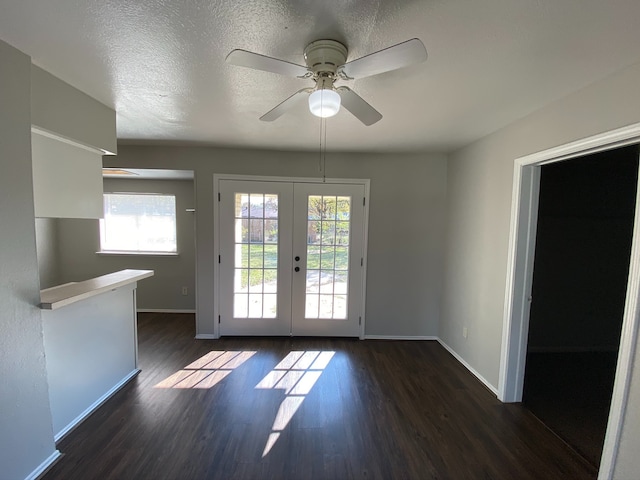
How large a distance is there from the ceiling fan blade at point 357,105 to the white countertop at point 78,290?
6.70ft

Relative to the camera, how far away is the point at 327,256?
3494 mm

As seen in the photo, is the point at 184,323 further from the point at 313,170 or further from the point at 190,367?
the point at 313,170

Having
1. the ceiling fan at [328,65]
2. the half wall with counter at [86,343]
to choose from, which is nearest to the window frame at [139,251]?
the half wall with counter at [86,343]

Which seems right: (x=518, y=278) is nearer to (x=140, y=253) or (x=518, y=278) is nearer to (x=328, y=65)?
(x=328, y=65)

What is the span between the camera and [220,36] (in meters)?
1.30

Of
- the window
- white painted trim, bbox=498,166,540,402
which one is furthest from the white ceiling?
the window

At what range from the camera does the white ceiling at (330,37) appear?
113cm

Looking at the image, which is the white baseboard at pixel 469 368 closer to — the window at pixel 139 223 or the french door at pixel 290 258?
the french door at pixel 290 258

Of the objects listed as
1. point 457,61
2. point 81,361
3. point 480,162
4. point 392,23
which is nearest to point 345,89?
point 392,23

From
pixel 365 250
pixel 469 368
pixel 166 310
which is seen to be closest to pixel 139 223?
pixel 166 310

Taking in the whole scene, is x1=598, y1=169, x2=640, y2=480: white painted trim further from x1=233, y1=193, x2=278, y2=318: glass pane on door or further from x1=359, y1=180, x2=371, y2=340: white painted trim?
x1=233, y1=193, x2=278, y2=318: glass pane on door

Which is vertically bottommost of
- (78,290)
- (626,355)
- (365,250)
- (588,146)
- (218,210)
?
(626,355)

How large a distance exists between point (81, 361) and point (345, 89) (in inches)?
100

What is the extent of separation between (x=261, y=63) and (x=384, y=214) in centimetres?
255
